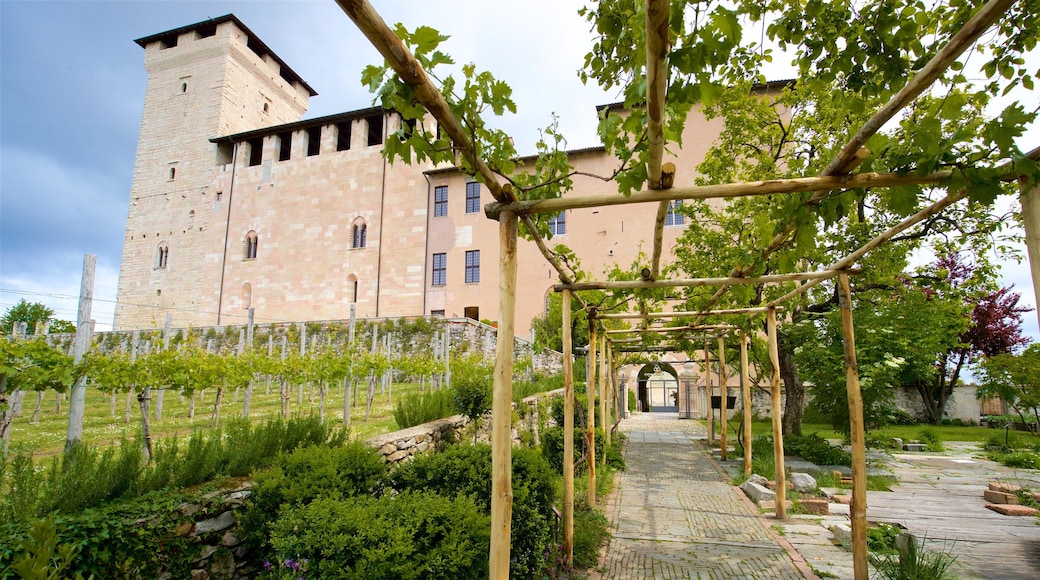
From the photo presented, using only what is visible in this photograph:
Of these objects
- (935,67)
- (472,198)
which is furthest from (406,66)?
(472,198)

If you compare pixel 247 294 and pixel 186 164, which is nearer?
pixel 247 294

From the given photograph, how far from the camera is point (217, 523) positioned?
11.1ft

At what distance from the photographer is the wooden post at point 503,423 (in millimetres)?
2617

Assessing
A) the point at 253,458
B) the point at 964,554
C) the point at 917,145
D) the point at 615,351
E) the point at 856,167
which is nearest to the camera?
the point at 917,145

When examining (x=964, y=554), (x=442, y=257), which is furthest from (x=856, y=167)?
(x=442, y=257)

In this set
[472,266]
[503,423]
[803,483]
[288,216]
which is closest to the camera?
[503,423]

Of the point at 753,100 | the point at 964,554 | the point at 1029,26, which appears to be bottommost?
the point at 964,554

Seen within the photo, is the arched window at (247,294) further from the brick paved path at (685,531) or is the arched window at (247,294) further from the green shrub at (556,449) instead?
the green shrub at (556,449)

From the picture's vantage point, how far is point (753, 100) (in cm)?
1082

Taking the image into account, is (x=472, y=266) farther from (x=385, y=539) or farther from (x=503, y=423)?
(x=503, y=423)

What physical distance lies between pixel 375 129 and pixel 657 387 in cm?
2734

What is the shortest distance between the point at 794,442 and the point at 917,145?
9742 mm

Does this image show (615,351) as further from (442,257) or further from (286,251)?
(286,251)

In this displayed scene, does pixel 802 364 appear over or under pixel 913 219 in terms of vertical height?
under
